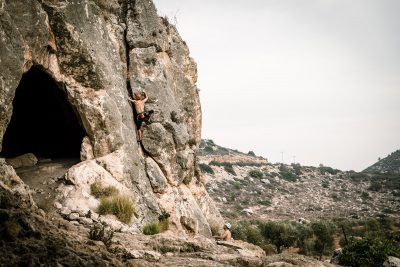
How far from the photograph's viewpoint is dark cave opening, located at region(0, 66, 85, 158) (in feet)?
44.5

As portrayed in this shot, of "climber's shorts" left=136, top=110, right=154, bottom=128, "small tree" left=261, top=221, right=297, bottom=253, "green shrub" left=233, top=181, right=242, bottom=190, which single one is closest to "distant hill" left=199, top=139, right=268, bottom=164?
"green shrub" left=233, top=181, right=242, bottom=190

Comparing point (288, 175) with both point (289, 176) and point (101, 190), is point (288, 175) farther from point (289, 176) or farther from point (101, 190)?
point (101, 190)

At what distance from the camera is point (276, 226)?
2914 centimetres

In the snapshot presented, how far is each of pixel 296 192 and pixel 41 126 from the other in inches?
1932

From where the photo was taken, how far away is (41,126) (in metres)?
15.1

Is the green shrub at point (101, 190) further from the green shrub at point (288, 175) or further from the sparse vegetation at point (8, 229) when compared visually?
the green shrub at point (288, 175)

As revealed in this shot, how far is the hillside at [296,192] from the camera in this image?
44188 mm

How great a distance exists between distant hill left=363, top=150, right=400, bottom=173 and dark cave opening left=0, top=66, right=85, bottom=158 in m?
104

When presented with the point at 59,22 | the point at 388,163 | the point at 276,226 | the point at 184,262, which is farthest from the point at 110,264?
the point at 388,163

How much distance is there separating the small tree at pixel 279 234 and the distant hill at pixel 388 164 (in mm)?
83034

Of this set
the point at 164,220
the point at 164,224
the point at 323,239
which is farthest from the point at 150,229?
the point at 323,239

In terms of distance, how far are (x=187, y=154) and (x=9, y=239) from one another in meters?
11.9

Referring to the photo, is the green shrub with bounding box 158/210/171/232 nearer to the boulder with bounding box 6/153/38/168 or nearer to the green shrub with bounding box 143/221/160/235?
the green shrub with bounding box 143/221/160/235

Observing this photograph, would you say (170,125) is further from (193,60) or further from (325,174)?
(325,174)
